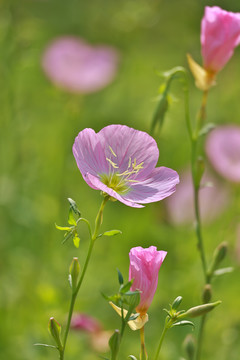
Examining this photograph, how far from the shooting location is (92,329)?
1.14 meters

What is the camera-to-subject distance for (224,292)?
1.82 m

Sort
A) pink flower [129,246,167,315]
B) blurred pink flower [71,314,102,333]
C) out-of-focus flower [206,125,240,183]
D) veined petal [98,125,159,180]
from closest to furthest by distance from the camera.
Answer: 1. pink flower [129,246,167,315]
2. veined petal [98,125,159,180]
3. blurred pink flower [71,314,102,333]
4. out-of-focus flower [206,125,240,183]

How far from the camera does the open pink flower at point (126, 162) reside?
75cm

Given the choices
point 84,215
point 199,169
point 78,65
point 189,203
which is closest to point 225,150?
point 189,203

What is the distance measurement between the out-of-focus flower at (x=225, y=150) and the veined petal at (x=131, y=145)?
3.20ft

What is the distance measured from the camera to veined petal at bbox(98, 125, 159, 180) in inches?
30.4

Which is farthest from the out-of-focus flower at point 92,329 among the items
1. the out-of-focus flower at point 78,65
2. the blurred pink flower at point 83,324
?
the out-of-focus flower at point 78,65

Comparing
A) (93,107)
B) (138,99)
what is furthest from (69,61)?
(138,99)

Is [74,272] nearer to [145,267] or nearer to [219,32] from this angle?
[145,267]

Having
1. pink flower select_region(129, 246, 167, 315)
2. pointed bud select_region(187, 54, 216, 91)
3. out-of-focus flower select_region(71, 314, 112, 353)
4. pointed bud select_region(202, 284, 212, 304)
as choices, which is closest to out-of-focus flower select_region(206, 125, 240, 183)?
out-of-focus flower select_region(71, 314, 112, 353)

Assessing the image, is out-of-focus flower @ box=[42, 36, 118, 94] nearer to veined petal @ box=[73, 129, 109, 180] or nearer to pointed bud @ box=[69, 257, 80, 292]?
veined petal @ box=[73, 129, 109, 180]

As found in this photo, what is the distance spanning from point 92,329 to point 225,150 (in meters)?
0.87

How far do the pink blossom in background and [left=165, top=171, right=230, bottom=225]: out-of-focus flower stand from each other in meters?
1.00

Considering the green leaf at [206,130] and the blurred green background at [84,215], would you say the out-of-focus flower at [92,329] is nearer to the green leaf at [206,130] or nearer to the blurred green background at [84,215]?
the blurred green background at [84,215]
